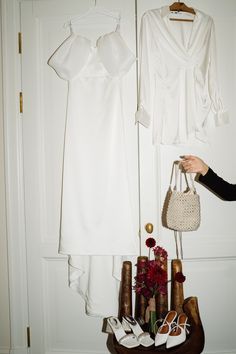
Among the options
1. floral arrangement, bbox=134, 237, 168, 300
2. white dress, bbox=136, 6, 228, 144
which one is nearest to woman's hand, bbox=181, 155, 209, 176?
white dress, bbox=136, 6, 228, 144

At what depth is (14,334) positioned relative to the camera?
169 centimetres

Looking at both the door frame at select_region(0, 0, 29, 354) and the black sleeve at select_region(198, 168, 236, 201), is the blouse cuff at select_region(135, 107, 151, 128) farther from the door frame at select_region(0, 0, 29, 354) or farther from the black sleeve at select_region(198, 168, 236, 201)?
the door frame at select_region(0, 0, 29, 354)

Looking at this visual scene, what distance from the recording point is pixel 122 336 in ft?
4.32

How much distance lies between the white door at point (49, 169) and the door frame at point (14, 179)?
4cm

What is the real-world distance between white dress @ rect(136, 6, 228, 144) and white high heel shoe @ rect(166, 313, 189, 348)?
1.01m

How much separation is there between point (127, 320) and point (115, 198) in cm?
69

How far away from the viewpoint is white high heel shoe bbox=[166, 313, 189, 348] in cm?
125

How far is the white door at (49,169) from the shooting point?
1.60m

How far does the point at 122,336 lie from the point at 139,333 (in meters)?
0.10

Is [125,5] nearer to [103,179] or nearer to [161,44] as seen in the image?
[161,44]

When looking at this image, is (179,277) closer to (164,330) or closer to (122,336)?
(164,330)

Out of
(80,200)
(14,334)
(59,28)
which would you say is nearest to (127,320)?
(80,200)

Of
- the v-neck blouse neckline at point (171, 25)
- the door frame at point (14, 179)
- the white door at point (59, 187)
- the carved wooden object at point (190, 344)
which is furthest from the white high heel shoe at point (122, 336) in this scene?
the v-neck blouse neckline at point (171, 25)

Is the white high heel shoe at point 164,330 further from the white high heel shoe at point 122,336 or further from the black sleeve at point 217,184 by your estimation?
the black sleeve at point 217,184
